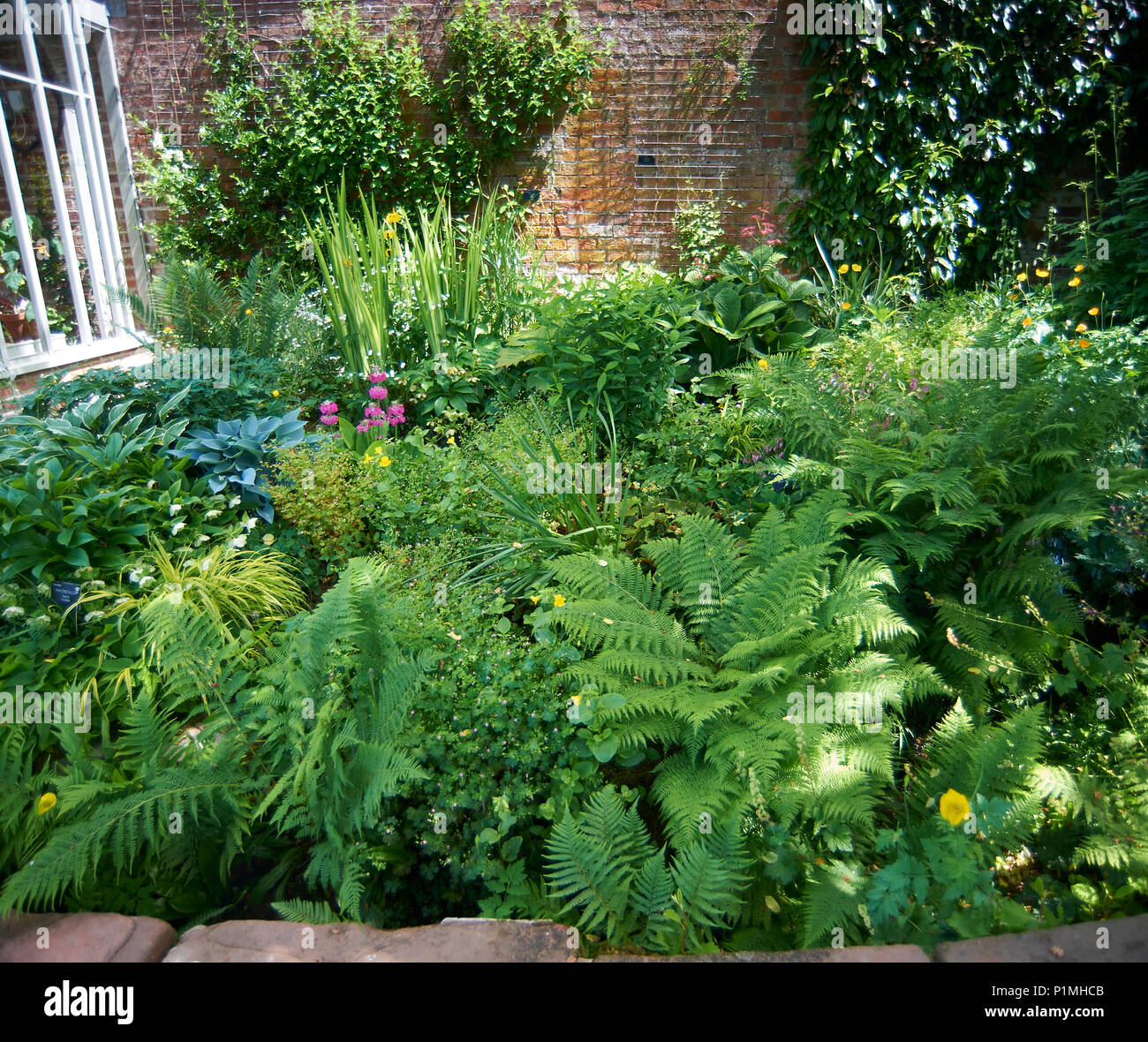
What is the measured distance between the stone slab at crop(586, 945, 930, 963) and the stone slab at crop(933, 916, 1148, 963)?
0.07 metres

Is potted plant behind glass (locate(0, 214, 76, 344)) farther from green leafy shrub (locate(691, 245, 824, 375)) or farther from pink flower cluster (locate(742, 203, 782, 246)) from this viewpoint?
pink flower cluster (locate(742, 203, 782, 246))

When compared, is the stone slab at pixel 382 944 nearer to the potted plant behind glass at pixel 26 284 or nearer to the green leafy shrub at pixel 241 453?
the green leafy shrub at pixel 241 453

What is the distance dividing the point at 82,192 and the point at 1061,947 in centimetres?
684

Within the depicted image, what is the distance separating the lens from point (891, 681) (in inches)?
78.3

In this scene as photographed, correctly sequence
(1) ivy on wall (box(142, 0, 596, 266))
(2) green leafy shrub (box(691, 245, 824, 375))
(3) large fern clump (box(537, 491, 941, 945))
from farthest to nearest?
(1) ivy on wall (box(142, 0, 596, 266))
(2) green leafy shrub (box(691, 245, 824, 375))
(3) large fern clump (box(537, 491, 941, 945))

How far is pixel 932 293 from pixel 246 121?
551 cm

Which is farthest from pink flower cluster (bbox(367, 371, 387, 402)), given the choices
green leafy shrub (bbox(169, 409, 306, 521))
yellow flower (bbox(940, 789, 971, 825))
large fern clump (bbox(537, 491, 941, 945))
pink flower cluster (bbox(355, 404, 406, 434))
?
yellow flower (bbox(940, 789, 971, 825))

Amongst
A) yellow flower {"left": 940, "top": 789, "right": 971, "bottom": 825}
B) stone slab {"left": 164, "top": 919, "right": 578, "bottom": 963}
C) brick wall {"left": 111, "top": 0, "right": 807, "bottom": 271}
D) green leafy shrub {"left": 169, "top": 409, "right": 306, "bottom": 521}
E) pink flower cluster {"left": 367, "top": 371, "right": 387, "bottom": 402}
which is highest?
brick wall {"left": 111, "top": 0, "right": 807, "bottom": 271}

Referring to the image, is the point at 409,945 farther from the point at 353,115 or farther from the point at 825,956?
the point at 353,115

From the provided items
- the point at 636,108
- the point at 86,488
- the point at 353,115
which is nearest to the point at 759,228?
the point at 636,108

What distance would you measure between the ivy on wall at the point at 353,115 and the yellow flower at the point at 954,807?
17.3 feet

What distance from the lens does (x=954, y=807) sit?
157cm

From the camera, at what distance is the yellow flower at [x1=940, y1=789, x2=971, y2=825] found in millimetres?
1562
